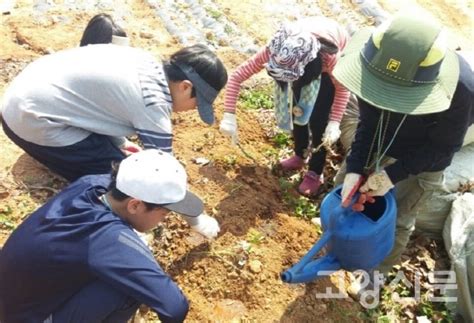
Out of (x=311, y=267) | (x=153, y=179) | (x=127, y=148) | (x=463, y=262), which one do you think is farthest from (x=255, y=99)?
(x=153, y=179)

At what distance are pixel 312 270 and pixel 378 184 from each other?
52cm

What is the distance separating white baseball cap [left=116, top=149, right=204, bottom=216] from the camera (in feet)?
6.44

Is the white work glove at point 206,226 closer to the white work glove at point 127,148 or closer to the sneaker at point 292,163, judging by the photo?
the white work glove at point 127,148

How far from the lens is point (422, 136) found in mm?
2494

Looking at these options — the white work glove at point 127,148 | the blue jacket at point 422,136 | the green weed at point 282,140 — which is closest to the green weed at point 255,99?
the green weed at point 282,140

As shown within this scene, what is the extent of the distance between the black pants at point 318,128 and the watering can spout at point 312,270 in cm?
117

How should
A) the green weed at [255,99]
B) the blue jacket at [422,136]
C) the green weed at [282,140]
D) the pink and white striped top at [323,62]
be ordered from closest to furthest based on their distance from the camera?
the blue jacket at [422,136]
the pink and white striped top at [323,62]
the green weed at [282,140]
the green weed at [255,99]

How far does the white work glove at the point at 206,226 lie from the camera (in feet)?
9.43

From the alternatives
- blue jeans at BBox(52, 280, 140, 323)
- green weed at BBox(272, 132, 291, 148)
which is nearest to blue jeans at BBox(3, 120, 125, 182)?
blue jeans at BBox(52, 280, 140, 323)

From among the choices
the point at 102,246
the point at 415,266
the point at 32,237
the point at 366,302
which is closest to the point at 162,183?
the point at 102,246

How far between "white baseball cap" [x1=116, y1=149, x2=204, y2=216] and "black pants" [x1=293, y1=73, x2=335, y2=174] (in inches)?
54.0

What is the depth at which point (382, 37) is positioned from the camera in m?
1.94

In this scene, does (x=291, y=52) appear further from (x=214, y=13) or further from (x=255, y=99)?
(x=214, y=13)

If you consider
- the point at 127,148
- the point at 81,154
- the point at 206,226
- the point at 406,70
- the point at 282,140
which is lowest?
the point at 282,140
